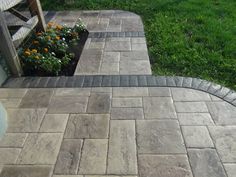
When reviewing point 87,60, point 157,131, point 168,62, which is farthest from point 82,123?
point 168,62

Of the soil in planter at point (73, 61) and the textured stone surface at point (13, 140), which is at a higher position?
the textured stone surface at point (13, 140)

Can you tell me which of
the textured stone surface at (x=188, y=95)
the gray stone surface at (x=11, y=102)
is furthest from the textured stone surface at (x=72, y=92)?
the textured stone surface at (x=188, y=95)

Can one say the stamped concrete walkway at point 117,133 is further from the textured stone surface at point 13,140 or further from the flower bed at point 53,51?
the flower bed at point 53,51

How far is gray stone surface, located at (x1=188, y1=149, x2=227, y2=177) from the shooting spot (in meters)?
2.35

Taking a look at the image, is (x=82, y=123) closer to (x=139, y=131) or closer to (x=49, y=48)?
(x=139, y=131)

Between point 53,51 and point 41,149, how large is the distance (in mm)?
2049

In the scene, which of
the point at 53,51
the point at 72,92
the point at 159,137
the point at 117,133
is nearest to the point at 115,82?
the point at 72,92

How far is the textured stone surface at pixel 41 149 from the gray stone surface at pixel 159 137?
2.70ft

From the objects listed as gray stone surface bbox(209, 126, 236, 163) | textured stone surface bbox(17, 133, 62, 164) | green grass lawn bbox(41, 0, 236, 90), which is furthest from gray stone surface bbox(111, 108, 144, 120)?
green grass lawn bbox(41, 0, 236, 90)

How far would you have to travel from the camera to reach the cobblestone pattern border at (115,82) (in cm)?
347

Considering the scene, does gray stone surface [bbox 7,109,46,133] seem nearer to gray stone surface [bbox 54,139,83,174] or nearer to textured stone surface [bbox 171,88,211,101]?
gray stone surface [bbox 54,139,83,174]

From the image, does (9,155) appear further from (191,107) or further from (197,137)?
(191,107)

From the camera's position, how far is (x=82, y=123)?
2.96 meters

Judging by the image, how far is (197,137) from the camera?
2.71m
